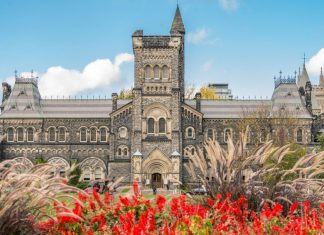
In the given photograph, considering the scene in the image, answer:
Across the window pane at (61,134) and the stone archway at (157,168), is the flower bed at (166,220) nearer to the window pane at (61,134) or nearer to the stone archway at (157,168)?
the stone archway at (157,168)

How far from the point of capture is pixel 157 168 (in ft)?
193

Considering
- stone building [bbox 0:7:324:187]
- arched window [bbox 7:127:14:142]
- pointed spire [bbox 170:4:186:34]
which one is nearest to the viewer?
stone building [bbox 0:7:324:187]

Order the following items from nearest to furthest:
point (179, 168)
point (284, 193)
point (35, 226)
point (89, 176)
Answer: point (35, 226)
point (284, 193)
point (179, 168)
point (89, 176)

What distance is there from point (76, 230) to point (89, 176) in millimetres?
49828

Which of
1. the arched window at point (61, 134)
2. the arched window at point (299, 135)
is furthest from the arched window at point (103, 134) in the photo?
the arched window at point (299, 135)

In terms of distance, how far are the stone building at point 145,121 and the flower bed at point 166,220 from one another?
146ft

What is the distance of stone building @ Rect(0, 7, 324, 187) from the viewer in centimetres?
5909

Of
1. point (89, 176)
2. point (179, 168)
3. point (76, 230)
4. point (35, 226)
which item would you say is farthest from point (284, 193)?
point (89, 176)

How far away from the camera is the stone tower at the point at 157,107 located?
5866 centimetres

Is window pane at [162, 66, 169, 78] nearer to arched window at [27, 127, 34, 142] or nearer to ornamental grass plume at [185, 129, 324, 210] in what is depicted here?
arched window at [27, 127, 34, 142]

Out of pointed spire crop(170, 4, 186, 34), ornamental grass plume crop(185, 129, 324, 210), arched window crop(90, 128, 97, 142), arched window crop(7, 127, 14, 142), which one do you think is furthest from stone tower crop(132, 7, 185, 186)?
ornamental grass plume crop(185, 129, 324, 210)

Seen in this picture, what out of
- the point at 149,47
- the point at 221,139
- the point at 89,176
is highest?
the point at 149,47

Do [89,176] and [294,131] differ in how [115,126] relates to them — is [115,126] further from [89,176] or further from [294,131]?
[294,131]

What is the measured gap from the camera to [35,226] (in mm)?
11109
